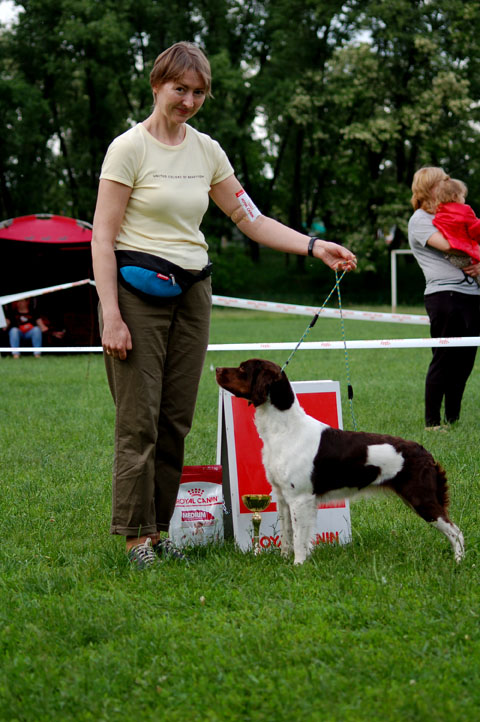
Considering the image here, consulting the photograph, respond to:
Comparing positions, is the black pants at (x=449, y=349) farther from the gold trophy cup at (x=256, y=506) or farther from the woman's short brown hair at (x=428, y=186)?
the gold trophy cup at (x=256, y=506)

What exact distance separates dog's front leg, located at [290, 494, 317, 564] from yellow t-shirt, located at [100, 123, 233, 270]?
1.07 m

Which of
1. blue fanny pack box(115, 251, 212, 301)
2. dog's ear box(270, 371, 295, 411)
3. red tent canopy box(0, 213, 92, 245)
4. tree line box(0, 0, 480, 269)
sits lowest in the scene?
dog's ear box(270, 371, 295, 411)

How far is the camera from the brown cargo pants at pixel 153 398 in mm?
3324

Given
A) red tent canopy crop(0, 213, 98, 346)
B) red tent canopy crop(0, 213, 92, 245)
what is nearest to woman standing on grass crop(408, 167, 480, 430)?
red tent canopy crop(0, 213, 98, 346)

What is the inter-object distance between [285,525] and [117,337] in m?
1.14

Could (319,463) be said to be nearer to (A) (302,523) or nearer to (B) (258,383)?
(A) (302,523)

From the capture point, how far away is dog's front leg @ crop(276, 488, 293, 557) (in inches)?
143

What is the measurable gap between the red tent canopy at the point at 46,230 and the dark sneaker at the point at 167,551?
11.7 metres

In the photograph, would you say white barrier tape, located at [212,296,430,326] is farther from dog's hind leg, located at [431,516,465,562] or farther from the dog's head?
dog's hind leg, located at [431,516,465,562]

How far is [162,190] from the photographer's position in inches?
127

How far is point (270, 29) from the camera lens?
33.6m

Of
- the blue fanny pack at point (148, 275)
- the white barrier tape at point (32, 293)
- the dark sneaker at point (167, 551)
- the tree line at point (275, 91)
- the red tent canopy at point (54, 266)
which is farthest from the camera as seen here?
the tree line at point (275, 91)

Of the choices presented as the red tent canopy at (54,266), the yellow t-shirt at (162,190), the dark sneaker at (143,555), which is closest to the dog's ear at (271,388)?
the yellow t-shirt at (162,190)

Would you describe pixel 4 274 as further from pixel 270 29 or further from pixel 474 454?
pixel 270 29
